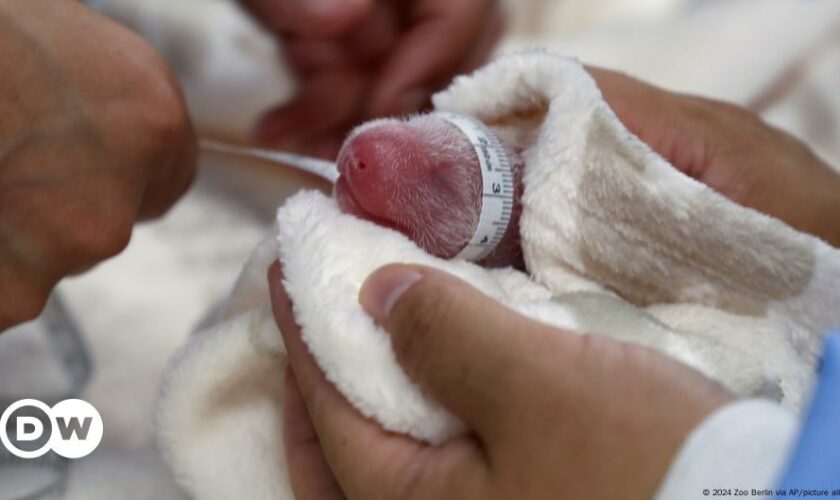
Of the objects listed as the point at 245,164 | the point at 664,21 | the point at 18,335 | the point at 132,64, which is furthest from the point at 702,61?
the point at 18,335

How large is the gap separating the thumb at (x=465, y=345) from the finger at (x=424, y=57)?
1.45ft

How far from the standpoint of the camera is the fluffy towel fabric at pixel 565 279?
1.47 ft

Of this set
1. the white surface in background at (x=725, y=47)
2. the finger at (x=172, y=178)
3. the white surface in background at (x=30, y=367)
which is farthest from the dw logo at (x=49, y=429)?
the white surface in background at (x=725, y=47)

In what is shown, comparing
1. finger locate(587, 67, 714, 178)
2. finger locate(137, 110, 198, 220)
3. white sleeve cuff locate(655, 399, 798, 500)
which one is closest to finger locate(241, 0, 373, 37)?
finger locate(137, 110, 198, 220)

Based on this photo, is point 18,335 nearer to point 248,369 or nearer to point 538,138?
point 248,369

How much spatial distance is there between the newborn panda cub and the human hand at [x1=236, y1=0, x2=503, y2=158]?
33 centimetres

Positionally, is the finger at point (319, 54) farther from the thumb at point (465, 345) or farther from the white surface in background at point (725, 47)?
the thumb at point (465, 345)

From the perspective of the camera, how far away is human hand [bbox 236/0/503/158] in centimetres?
85

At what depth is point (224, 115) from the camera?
3.03ft

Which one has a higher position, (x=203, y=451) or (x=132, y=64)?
(x=132, y=64)

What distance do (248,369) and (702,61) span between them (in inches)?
26.3

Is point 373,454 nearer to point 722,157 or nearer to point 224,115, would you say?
point 722,157

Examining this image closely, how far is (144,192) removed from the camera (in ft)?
2.18

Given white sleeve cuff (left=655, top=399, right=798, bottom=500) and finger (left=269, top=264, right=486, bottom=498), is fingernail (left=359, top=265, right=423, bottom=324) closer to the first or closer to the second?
finger (left=269, top=264, right=486, bottom=498)
